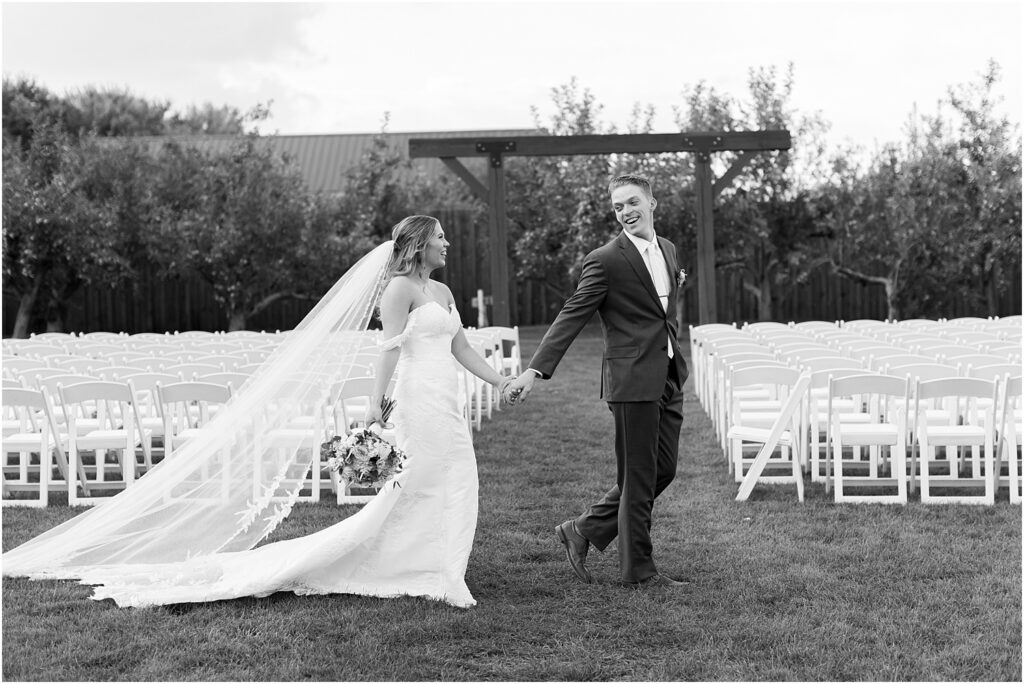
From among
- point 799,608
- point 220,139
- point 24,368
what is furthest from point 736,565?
point 220,139

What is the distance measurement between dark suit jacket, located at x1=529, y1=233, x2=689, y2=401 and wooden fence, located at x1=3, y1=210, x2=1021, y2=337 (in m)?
20.2

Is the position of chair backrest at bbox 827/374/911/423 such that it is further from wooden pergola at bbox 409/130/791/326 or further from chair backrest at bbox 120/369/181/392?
wooden pergola at bbox 409/130/791/326

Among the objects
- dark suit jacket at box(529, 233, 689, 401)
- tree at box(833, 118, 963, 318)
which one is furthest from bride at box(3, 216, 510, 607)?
tree at box(833, 118, 963, 318)

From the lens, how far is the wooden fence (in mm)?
26016

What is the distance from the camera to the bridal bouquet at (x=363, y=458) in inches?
192

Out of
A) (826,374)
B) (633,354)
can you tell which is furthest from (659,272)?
(826,374)

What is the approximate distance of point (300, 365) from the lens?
18.7ft

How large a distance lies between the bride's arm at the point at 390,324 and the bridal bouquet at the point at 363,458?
33 centimetres

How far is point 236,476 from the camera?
5.53 m

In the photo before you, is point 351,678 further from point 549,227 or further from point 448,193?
point 448,193

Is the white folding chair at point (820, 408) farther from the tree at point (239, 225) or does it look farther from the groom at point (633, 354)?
the tree at point (239, 225)

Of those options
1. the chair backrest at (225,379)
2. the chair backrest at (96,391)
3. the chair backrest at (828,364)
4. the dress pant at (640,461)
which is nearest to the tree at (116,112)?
the chair backrest at (225,379)

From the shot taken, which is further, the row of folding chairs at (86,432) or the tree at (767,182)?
the tree at (767,182)

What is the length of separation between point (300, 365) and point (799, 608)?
107 inches
